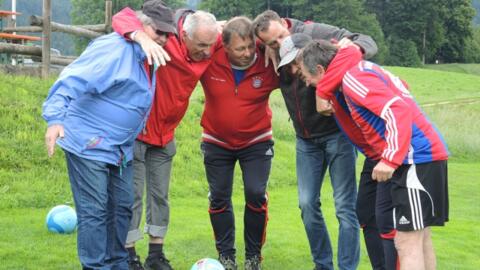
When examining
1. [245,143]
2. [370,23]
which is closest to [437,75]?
[370,23]

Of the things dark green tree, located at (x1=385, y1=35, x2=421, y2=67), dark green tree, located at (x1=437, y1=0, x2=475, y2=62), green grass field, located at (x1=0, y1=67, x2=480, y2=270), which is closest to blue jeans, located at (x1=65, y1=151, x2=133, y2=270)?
green grass field, located at (x1=0, y1=67, x2=480, y2=270)

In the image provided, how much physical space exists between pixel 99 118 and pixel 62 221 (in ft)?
9.48

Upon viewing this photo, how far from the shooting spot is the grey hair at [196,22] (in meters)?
5.32

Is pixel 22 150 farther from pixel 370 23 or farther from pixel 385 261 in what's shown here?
pixel 370 23

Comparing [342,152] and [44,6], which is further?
[44,6]

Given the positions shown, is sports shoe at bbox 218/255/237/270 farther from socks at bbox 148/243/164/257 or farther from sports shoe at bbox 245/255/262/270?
socks at bbox 148/243/164/257

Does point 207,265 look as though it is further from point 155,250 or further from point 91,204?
point 91,204

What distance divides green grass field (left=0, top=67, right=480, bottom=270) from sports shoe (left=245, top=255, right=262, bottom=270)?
13.1 inches

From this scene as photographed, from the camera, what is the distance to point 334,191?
18.9 feet

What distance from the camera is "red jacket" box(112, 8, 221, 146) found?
5613 millimetres

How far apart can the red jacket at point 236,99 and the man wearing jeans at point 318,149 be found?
22cm

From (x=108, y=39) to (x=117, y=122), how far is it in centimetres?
64

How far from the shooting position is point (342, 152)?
566 centimetres

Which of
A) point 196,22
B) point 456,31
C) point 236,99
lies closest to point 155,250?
point 236,99
